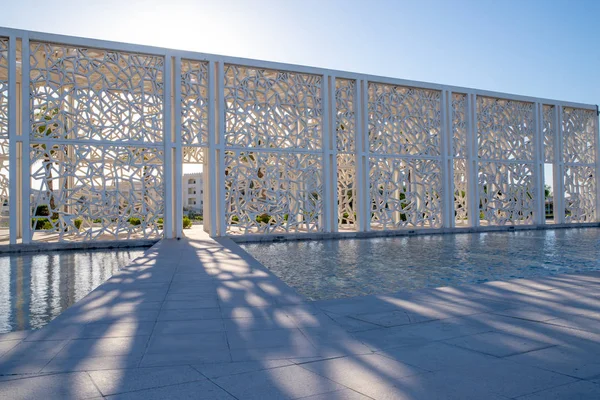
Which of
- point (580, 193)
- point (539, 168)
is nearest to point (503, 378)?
point (539, 168)

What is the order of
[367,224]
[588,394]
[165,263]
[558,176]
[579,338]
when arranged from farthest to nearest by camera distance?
[558,176] → [367,224] → [165,263] → [579,338] → [588,394]

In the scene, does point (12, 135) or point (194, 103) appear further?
point (194, 103)

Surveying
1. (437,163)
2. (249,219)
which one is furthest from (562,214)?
(249,219)

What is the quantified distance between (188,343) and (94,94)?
1070 centimetres

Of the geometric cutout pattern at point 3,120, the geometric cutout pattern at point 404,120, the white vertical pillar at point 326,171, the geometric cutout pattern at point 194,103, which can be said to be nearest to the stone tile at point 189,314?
the geometric cutout pattern at point 194,103

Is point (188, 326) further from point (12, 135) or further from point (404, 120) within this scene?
point (404, 120)

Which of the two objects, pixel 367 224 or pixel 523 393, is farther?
pixel 367 224

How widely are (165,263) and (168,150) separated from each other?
19.6 ft

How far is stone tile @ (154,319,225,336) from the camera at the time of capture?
146 inches

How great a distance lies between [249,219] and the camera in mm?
14094

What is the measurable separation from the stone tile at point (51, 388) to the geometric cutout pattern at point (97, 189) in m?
10.2

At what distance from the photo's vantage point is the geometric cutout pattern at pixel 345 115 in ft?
50.8

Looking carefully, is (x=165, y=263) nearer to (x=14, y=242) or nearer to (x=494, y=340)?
(x=494, y=340)

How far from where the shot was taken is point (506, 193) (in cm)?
1789
